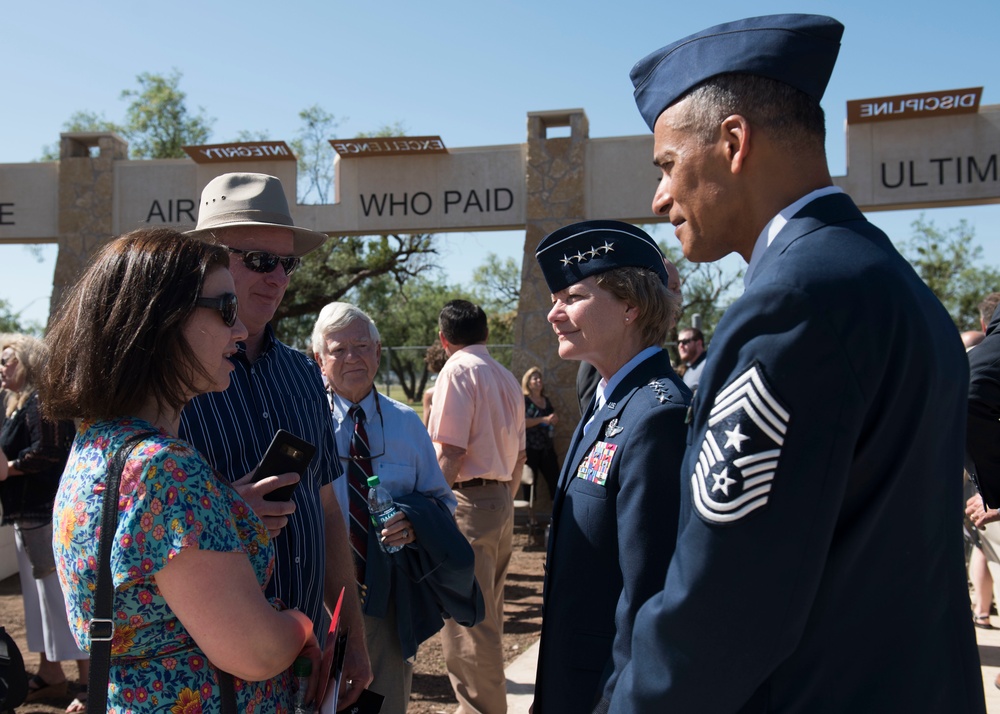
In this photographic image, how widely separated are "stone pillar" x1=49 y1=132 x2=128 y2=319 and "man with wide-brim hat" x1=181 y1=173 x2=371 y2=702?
9.83m

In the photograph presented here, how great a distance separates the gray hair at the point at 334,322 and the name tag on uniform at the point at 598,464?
75.7 inches

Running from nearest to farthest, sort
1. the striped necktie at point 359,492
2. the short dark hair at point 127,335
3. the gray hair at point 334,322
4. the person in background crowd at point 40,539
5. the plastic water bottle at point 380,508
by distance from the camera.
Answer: the short dark hair at point 127,335, the plastic water bottle at point 380,508, the striped necktie at point 359,492, the gray hair at point 334,322, the person in background crowd at point 40,539

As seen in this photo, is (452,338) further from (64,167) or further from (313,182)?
(313,182)

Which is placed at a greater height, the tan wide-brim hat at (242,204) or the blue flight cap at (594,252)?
the tan wide-brim hat at (242,204)

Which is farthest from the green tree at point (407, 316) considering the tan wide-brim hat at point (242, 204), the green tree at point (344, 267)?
the tan wide-brim hat at point (242, 204)

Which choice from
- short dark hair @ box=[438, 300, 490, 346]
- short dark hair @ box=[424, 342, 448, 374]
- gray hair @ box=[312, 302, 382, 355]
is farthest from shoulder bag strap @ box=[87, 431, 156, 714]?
short dark hair @ box=[424, 342, 448, 374]

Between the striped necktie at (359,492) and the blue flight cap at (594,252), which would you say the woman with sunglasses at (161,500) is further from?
the striped necktie at (359,492)

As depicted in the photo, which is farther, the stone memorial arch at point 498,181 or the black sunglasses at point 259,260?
the stone memorial arch at point 498,181

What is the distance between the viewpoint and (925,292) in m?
1.33

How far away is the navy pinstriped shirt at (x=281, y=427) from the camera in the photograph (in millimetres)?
2375

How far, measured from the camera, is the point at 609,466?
206cm

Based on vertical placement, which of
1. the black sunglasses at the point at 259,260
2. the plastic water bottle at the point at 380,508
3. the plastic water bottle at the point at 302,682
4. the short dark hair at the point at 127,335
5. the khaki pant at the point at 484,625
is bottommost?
the khaki pant at the point at 484,625

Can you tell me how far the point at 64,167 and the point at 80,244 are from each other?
108cm

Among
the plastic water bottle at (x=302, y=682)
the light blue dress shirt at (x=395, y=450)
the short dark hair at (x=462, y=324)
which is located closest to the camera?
the plastic water bottle at (x=302, y=682)
